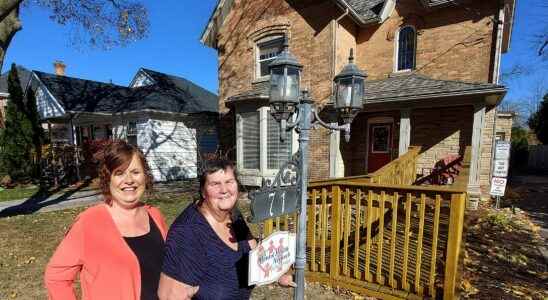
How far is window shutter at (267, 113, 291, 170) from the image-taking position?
9.98 meters

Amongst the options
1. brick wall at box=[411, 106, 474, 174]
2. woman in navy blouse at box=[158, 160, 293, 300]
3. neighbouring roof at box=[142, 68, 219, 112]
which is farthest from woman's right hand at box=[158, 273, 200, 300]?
neighbouring roof at box=[142, 68, 219, 112]

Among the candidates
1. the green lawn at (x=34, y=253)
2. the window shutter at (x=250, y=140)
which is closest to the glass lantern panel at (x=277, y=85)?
the green lawn at (x=34, y=253)

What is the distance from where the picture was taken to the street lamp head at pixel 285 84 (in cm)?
250

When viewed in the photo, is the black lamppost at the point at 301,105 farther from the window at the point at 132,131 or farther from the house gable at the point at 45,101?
the house gable at the point at 45,101

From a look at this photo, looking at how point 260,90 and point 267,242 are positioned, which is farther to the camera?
point 260,90

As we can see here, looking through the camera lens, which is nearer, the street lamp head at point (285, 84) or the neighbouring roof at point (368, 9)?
the street lamp head at point (285, 84)

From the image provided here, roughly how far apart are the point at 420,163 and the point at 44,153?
16.1 metres

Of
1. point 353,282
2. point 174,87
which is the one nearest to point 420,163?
point 353,282

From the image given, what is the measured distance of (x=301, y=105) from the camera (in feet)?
8.00

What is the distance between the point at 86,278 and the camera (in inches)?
64.6

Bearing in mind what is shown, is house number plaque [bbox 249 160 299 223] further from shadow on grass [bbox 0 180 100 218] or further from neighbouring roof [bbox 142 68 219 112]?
neighbouring roof [bbox 142 68 219 112]

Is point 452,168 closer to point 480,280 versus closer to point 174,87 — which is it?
point 480,280

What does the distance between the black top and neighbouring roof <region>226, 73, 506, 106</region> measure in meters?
5.76

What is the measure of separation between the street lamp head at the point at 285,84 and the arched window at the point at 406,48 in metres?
8.99
